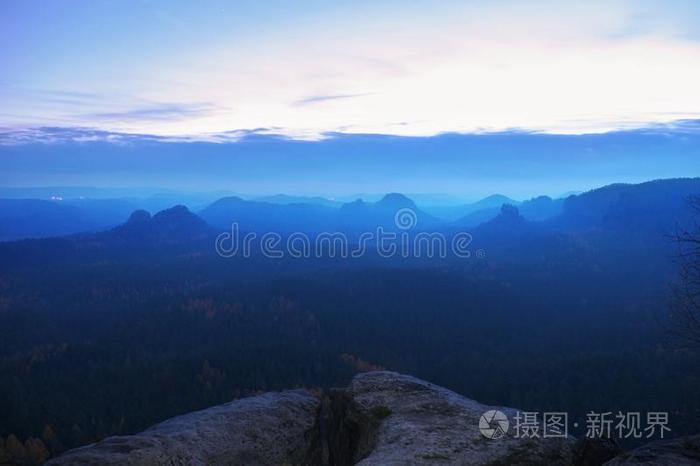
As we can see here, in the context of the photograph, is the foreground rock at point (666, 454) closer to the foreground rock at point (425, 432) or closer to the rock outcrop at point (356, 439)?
the rock outcrop at point (356, 439)

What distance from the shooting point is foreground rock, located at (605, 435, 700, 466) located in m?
13.5

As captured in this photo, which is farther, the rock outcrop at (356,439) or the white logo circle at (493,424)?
the white logo circle at (493,424)

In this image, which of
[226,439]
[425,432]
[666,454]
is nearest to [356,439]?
[425,432]

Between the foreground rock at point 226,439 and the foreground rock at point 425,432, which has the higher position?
the foreground rock at point 425,432

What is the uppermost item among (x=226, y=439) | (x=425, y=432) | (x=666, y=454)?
(x=666, y=454)

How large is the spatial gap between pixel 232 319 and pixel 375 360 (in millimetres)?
56371

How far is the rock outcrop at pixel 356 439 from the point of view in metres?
16.0

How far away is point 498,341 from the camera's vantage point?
151 m

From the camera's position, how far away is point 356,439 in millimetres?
20625

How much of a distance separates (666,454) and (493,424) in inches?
226

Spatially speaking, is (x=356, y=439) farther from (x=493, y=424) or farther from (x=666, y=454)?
(x=666, y=454)

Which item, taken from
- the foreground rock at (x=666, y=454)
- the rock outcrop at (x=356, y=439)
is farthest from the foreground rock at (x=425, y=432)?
the foreground rock at (x=666, y=454)

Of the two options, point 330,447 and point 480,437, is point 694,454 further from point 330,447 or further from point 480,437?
point 330,447

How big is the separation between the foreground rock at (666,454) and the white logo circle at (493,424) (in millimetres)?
4286
